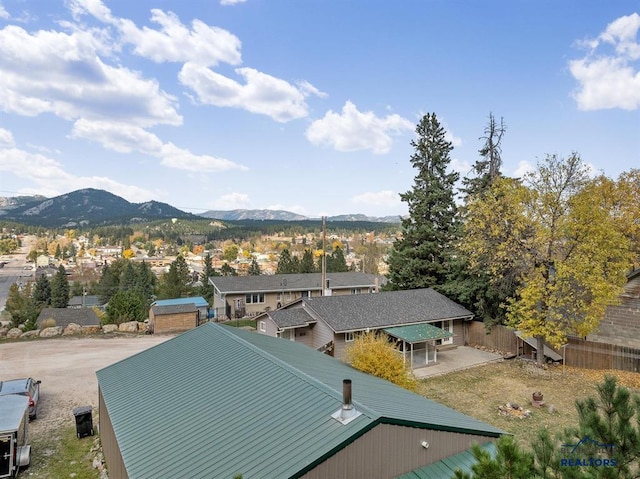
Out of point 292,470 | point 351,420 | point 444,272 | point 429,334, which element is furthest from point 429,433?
point 444,272

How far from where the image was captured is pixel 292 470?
5.32 m

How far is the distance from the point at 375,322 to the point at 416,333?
2367mm

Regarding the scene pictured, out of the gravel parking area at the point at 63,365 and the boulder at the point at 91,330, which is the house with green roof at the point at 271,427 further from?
the boulder at the point at 91,330

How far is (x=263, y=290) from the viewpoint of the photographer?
117 feet

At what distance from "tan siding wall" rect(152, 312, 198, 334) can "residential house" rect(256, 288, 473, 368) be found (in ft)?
29.2

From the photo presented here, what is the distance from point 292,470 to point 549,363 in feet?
66.8

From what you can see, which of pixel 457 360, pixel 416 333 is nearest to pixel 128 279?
pixel 416 333

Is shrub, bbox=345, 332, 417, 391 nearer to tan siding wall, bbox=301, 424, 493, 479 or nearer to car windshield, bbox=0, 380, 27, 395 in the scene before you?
tan siding wall, bbox=301, 424, 493, 479

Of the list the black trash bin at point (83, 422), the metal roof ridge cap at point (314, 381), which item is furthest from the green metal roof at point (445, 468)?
the black trash bin at point (83, 422)

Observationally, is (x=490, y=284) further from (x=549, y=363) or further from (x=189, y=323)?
(x=189, y=323)

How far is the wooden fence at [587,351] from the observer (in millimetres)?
18281

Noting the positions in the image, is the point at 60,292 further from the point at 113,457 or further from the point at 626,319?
the point at 626,319

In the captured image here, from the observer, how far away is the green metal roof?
6.39 meters

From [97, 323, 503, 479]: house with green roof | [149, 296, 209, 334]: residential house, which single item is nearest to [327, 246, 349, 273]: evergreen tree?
[149, 296, 209, 334]: residential house
